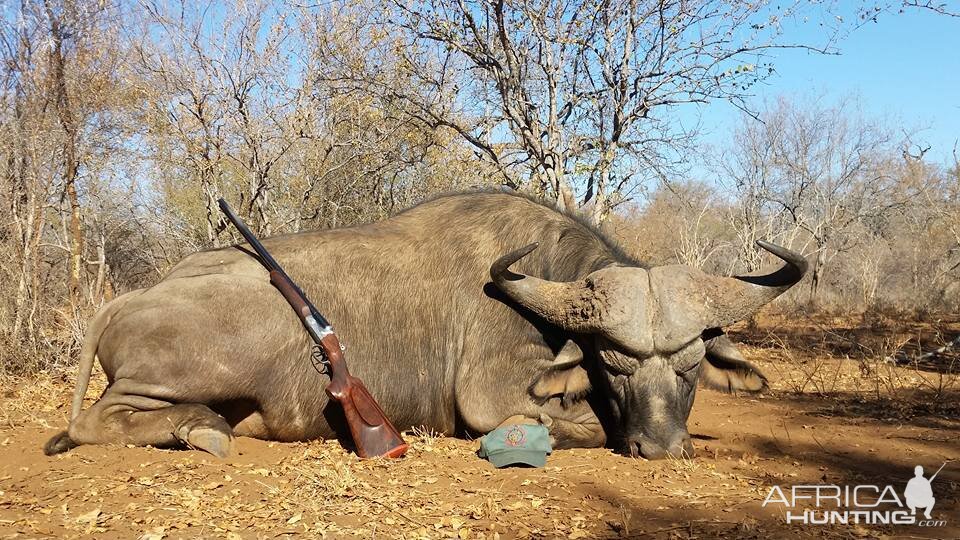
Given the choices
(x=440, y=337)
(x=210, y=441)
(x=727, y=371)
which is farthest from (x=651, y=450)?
(x=210, y=441)

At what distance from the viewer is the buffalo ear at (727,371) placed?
4.86m

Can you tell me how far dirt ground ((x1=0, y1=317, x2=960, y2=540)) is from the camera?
3.22 metres

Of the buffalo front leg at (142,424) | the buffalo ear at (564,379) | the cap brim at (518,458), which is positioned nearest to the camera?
the cap brim at (518,458)

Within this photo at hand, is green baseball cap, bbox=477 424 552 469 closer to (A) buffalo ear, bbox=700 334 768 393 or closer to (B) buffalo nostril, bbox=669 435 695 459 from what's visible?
(B) buffalo nostril, bbox=669 435 695 459

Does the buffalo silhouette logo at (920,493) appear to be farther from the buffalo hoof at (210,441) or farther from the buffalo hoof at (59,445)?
the buffalo hoof at (59,445)

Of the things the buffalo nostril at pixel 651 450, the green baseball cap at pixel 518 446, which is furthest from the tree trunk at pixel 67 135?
the buffalo nostril at pixel 651 450

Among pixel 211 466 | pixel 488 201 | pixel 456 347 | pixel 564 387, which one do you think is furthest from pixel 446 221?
pixel 211 466

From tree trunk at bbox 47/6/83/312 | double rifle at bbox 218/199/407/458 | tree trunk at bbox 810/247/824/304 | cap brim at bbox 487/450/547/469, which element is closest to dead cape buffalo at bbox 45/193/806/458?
double rifle at bbox 218/199/407/458

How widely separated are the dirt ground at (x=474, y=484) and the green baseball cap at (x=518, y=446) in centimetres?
9

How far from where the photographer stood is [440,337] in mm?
5293

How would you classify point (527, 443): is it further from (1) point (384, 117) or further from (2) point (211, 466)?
(1) point (384, 117)

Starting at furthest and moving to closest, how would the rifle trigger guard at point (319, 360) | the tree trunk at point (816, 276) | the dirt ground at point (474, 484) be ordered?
the tree trunk at point (816, 276), the rifle trigger guard at point (319, 360), the dirt ground at point (474, 484)

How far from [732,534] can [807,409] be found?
316 centimetres

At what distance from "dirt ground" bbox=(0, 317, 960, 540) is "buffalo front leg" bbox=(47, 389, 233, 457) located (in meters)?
0.10
